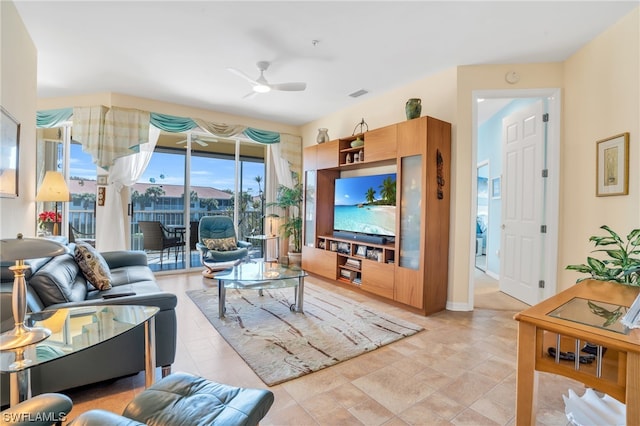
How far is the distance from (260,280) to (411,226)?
1.79 metres

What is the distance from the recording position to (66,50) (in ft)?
10.2

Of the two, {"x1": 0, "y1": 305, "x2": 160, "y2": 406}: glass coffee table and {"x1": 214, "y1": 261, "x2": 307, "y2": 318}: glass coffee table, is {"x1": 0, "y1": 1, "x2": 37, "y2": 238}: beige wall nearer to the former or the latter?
{"x1": 0, "y1": 305, "x2": 160, "y2": 406}: glass coffee table

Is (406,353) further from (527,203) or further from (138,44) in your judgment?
(138,44)

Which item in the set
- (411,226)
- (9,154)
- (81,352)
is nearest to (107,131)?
(9,154)

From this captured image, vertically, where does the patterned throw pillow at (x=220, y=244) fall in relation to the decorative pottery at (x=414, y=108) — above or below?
below

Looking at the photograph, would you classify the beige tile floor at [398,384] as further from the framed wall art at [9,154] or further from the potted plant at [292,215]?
the potted plant at [292,215]

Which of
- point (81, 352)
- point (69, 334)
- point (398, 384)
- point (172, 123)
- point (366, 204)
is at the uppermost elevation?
point (172, 123)

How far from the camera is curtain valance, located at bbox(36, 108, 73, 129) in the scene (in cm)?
420

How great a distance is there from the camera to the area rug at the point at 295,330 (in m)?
2.22

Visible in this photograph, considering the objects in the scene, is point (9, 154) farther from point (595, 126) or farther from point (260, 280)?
point (595, 126)

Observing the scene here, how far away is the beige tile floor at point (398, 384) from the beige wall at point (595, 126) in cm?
127

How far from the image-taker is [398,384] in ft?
6.41

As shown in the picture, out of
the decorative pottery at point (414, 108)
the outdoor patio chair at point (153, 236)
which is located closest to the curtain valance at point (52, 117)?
the outdoor patio chair at point (153, 236)

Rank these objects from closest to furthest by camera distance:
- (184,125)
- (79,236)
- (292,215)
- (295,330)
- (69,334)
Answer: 1. (69,334)
2. (295,330)
3. (79,236)
4. (184,125)
5. (292,215)
